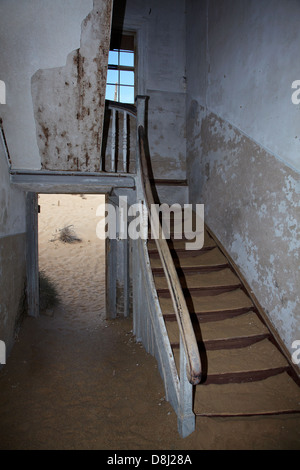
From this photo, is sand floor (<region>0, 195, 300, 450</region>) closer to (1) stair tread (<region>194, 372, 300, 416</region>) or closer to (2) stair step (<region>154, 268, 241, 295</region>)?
(1) stair tread (<region>194, 372, 300, 416</region>)

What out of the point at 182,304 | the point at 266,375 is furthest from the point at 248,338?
the point at 182,304

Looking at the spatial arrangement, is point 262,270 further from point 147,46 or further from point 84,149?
point 147,46

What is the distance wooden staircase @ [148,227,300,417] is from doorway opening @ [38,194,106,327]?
2.60 m

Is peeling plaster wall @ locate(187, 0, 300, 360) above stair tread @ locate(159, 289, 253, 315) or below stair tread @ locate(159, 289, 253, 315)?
above

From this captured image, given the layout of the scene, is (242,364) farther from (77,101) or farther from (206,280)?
(77,101)

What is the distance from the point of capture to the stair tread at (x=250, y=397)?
2133 mm

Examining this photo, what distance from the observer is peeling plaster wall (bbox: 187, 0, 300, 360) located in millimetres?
2438

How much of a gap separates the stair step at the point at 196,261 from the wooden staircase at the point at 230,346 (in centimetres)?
1

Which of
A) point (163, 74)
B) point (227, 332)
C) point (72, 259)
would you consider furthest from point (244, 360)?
point (72, 259)

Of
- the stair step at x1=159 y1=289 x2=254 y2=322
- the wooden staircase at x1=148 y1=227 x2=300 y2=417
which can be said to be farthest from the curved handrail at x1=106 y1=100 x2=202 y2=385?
the stair step at x1=159 y1=289 x2=254 y2=322

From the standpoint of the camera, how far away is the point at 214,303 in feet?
9.76

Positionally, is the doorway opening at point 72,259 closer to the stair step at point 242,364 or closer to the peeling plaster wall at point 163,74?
the peeling plaster wall at point 163,74

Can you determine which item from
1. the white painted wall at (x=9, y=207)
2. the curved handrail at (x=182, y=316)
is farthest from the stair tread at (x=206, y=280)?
the white painted wall at (x=9, y=207)

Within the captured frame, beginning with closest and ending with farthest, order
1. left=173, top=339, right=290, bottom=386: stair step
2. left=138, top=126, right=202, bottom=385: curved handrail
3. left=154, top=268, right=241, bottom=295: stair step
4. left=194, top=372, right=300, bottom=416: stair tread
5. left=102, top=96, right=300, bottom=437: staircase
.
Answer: left=138, top=126, right=202, bottom=385: curved handrail
left=102, top=96, right=300, bottom=437: staircase
left=194, top=372, right=300, bottom=416: stair tread
left=173, top=339, right=290, bottom=386: stair step
left=154, top=268, right=241, bottom=295: stair step
